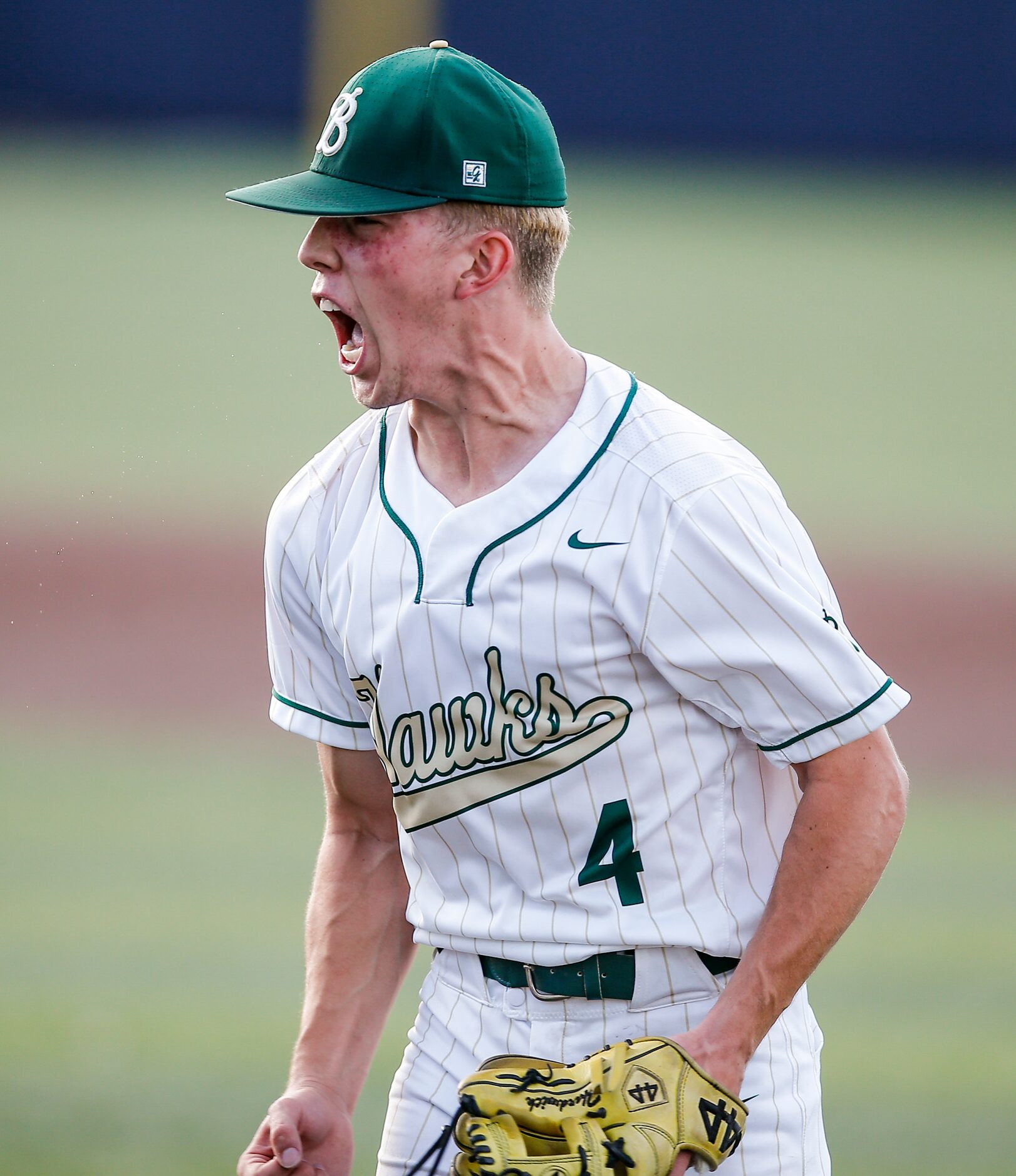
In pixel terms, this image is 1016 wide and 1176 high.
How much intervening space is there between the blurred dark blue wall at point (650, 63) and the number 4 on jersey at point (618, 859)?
23.2 metres

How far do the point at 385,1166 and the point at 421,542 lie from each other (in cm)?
80

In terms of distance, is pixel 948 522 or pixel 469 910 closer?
pixel 469 910

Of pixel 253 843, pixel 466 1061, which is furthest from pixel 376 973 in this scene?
pixel 253 843

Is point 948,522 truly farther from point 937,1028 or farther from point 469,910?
point 469,910

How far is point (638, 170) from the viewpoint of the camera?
1046 inches

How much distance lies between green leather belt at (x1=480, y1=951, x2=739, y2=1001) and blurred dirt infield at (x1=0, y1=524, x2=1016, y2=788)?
5249 mm

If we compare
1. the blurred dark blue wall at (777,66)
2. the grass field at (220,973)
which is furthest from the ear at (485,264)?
the blurred dark blue wall at (777,66)

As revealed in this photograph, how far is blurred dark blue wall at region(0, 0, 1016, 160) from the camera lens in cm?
2342

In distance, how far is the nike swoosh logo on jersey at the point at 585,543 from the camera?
1.83 metres

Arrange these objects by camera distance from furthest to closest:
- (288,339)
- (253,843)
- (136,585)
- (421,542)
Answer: (288,339) → (136,585) → (253,843) → (421,542)

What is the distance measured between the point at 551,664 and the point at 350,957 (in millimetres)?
593

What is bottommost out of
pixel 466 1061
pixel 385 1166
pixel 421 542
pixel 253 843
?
pixel 253 843

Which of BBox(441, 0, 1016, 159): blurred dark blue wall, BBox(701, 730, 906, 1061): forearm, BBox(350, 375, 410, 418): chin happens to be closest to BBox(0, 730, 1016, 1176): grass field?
BBox(701, 730, 906, 1061): forearm

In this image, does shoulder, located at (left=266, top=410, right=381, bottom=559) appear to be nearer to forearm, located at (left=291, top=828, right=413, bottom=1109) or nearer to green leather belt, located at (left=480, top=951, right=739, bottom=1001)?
forearm, located at (left=291, top=828, right=413, bottom=1109)
